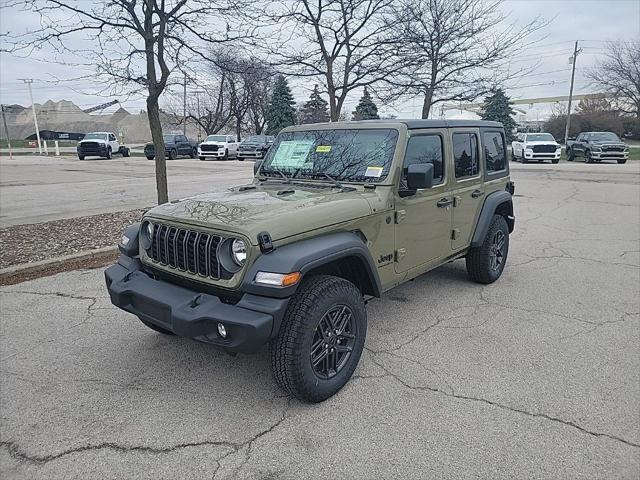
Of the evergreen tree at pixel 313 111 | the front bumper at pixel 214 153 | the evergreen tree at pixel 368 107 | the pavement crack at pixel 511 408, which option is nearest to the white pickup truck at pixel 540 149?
the evergreen tree at pixel 368 107

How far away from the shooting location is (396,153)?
3775mm

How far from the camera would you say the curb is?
5625mm

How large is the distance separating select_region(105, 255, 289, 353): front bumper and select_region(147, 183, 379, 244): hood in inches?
16.2

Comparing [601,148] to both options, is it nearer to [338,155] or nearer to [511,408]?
[338,155]

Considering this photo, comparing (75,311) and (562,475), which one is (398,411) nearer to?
(562,475)

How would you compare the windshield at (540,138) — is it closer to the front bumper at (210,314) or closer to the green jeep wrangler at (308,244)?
the green jeep wrangler at (308,244)

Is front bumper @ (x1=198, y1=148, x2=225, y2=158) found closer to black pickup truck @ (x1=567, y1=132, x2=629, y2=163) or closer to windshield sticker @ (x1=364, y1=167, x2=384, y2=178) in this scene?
black pickup truck @ (x1=567, y1=132, x2=629, y2=163)

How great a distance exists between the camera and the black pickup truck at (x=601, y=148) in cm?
2545

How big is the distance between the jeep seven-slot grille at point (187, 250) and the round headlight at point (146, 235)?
0.19 feet

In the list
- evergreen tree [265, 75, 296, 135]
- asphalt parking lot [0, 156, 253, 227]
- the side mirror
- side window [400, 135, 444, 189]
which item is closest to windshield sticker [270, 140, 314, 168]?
side window [400, 135, 444, 189]

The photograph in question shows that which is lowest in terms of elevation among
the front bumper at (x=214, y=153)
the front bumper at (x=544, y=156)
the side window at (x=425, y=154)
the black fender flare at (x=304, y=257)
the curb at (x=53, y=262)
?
the curb at (x=53, y=262)

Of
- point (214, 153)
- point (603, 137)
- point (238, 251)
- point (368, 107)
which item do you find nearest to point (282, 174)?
point (238, 251)

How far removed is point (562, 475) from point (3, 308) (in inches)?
195

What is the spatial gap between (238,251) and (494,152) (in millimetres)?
3738
